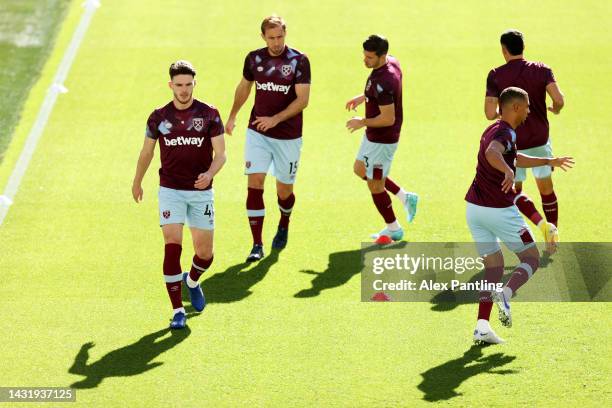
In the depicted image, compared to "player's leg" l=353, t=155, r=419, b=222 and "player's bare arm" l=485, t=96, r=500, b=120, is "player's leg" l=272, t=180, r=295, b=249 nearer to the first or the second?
"player's leg" l=353, t=155, r=419, b=222

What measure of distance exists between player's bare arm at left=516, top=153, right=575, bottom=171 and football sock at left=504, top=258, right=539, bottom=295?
0.95 metres

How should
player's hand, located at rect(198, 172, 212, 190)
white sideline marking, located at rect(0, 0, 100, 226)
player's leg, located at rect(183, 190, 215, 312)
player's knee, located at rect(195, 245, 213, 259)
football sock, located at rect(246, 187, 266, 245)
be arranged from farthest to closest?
white sideline marking, located at rect(0, 0, 100, 226), football sock, located at rect(246, 187, 266, 245), player's knee, located at rect(195, 245, 213, 259), player's leg, located at rect(183, 190, 215, 312), player's hand, located at rect(198, 172, 212, 190)

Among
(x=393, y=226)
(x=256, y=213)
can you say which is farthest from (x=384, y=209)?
(x=256, y=213)

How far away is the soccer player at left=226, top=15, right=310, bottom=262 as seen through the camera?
1273 centimetres

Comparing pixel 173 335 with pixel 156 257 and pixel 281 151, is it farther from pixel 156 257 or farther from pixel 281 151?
pixel 281 151

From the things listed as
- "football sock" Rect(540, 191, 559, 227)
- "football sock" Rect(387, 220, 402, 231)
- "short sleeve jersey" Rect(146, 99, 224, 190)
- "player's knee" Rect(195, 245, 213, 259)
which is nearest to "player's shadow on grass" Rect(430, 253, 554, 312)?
"football sock" Rect(387, 220, 402, 231)

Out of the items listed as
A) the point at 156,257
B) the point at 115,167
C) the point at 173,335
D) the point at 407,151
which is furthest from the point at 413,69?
the point at 173,335

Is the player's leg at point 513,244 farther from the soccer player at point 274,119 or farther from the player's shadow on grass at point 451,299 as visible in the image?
the soccer player at point 274,119

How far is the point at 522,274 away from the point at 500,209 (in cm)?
69

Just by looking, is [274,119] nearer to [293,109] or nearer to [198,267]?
[293,109]

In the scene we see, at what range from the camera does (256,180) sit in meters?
12.9

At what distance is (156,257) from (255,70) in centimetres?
250

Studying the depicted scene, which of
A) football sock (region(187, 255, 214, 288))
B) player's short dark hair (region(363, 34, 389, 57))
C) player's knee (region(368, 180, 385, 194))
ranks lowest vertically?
football sock (region(187, 255, 214, 288))

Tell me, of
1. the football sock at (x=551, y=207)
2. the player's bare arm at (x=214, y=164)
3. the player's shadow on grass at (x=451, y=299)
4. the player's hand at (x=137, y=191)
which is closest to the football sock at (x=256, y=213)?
the player's bare arm at (x=214, y=164)
